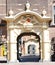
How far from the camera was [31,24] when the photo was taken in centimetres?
2862

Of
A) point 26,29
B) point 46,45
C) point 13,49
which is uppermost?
point 26,29

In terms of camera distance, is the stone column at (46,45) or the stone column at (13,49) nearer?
the stone column at (46,45)

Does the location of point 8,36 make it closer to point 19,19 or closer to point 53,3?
point 19,19

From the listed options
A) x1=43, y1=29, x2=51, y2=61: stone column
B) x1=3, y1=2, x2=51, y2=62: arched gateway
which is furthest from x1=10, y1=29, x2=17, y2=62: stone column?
x1=43, y1=29, x2=51, y2=61: stone column

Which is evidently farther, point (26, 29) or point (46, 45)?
point (26, 29)

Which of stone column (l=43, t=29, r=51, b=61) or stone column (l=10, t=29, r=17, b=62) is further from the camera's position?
stone column (l=10, t=29, r=17, b=62)

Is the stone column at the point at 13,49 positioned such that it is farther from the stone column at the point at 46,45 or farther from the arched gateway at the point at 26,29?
the stone column at the point at 46,45

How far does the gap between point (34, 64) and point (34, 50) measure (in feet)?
102

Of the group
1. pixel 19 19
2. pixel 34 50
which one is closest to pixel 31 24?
pixel 19 19

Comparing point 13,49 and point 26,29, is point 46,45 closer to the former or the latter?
point 26,29

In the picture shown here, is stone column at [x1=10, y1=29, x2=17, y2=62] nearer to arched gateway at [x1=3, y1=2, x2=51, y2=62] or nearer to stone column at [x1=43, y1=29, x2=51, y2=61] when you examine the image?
arched gateway at [x1=3, y1=2, x2=51, y2=62]

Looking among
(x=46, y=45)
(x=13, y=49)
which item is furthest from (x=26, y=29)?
(x=46, y=45)

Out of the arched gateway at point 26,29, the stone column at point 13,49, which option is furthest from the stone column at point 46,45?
the stone column at point 13,49

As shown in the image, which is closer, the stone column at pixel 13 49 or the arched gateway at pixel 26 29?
the arched gateway at pixel 26 29
